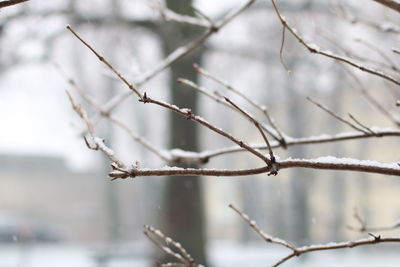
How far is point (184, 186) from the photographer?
1093 centimetres

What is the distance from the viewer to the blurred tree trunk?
412 inches

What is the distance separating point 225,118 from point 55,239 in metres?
10.9

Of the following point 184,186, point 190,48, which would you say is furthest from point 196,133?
point 190,48

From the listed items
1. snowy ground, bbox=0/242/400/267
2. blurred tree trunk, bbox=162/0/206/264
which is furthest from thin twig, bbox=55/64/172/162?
snowy ground, bbox=0/242/400/267

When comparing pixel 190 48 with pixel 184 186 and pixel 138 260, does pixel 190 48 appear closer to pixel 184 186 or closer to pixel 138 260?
pixel 184 186

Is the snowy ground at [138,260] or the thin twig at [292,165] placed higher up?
the snowy ground at [138,260]

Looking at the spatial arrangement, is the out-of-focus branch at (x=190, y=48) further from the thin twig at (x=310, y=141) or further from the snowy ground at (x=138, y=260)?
the snowy ground at (x=138, y=260)

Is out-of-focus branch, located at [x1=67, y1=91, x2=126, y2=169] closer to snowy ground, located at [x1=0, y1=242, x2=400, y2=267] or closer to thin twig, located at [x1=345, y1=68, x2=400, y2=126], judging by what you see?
thin twig, located at [x1=345, y1=68, x2=400, y2=126]

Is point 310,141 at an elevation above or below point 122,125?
below

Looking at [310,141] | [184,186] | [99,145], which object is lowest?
[99,145]

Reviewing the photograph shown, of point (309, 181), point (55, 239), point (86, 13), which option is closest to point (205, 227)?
point (86, 13)

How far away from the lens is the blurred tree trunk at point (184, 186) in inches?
412

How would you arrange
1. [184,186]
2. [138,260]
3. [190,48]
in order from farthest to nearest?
[138,260] < [184,186] < [190,48]

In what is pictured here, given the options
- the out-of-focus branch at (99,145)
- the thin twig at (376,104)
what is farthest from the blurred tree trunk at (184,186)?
the out-of-focus branch at (99,145)
